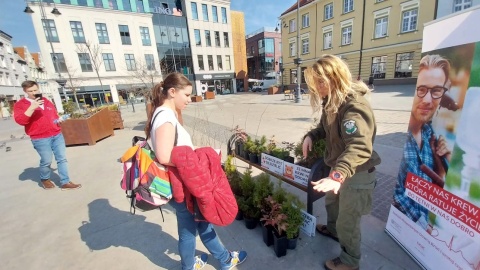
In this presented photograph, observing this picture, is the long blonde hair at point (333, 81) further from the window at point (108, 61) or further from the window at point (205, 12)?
the window at point (205, 12)

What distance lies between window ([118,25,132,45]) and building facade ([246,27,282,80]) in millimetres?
21889

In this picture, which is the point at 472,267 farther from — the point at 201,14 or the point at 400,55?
the point at 201,14

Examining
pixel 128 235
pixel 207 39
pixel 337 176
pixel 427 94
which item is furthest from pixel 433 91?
pixel 207 39

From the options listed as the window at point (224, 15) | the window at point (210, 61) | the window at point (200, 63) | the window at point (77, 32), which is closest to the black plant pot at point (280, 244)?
the window at point (77, 32)

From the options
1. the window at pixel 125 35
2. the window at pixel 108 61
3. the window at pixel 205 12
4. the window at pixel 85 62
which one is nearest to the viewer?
the window at pixel 85 62

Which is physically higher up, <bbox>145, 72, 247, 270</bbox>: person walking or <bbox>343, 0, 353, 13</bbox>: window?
<bbox>343, 0, 353, 13</bbox>: window

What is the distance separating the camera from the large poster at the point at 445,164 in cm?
138

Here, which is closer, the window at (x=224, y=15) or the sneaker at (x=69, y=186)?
the sneaker at (x=69, y=186)

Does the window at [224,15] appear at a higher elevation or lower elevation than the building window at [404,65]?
higher

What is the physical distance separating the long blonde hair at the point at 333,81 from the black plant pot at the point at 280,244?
1182mm

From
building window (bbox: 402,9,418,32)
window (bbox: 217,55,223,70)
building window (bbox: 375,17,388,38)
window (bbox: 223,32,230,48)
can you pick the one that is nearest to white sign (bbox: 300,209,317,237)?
building window (bbox: 402,9,418,32)

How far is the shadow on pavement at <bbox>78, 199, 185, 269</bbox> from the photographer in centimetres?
229

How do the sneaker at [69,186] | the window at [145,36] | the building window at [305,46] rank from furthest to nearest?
the building window at [305,46], the window at [145,36], the sneaker at [69,186]

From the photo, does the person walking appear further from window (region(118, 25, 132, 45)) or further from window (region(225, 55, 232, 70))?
window (region(225, 55, 232, 70))
